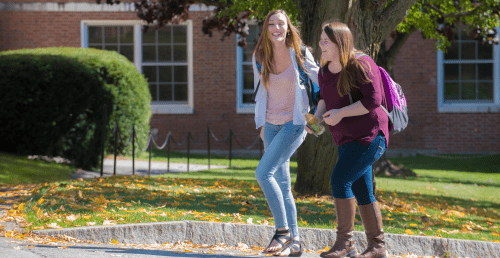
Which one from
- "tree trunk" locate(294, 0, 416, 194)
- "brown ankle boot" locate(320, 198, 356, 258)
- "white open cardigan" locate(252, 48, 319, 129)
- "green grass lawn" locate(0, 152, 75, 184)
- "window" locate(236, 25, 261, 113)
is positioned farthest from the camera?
"window" locate(236, 25, 261, 113)

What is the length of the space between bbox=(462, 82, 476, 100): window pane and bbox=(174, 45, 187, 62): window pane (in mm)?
8724

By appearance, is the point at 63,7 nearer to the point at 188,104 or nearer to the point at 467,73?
the point at 188,104

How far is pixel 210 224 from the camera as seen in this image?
4.83 metres

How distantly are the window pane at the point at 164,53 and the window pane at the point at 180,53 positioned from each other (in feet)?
0.61

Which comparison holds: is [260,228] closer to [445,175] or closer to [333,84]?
[333,84]

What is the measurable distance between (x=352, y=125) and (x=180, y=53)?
1402cm

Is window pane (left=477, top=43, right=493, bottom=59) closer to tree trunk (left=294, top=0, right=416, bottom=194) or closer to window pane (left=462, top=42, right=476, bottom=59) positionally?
window pane (left=462, top=42, right=476, bottom=59)

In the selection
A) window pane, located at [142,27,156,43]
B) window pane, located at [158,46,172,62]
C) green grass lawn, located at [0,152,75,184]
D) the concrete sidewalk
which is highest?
window pane, located at [142,27,156,43]

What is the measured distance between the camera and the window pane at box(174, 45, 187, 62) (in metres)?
17.3

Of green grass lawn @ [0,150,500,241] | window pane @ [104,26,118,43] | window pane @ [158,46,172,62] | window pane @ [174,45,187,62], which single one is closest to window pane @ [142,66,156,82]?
window pane @ [158,46,172,62]

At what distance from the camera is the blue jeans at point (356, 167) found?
3725 millimetres

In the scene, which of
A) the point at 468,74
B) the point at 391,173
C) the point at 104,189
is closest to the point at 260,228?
the point at 104,189

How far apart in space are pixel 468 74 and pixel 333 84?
48.6 feet

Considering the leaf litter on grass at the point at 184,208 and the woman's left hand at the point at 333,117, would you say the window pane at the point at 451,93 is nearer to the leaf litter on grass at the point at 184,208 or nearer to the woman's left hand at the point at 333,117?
the leaf litter on grass at the point at 184,208
